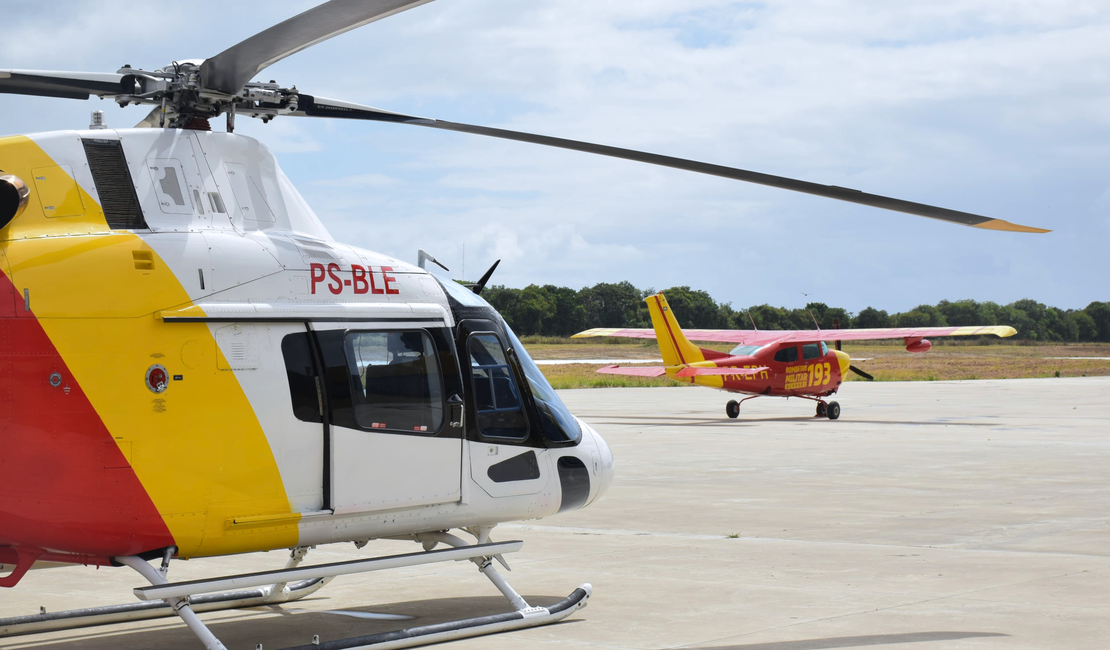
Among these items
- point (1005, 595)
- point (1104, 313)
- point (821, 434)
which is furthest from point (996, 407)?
point (1104, 313)

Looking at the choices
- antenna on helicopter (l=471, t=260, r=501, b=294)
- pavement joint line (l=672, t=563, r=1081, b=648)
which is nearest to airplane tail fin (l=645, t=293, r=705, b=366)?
pavement joint line (l=672, t=563, r=1081, b=648)

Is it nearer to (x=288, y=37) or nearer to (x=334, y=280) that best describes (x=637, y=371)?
(x=334, y=280)

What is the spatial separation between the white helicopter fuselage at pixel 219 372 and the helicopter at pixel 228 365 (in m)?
0.01

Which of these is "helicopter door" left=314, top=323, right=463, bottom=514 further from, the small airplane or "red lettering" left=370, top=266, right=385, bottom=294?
the small airplane

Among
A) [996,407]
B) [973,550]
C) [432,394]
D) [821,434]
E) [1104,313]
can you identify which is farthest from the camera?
[1104,313]

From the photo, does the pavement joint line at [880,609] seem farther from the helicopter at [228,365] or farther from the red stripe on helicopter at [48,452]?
the red stripe on helicopter at [48,452]

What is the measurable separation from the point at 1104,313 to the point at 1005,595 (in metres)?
167

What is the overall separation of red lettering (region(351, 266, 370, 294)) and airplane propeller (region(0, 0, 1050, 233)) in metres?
1.13

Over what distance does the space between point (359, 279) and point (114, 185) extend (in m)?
1.60

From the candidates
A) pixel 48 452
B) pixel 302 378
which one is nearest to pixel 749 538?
pixel 302 378

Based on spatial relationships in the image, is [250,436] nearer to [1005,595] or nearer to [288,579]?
[288,579]

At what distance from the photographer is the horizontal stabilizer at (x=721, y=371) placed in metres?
29.2

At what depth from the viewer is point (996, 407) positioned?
33.9 metres

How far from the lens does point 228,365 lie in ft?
20.3
